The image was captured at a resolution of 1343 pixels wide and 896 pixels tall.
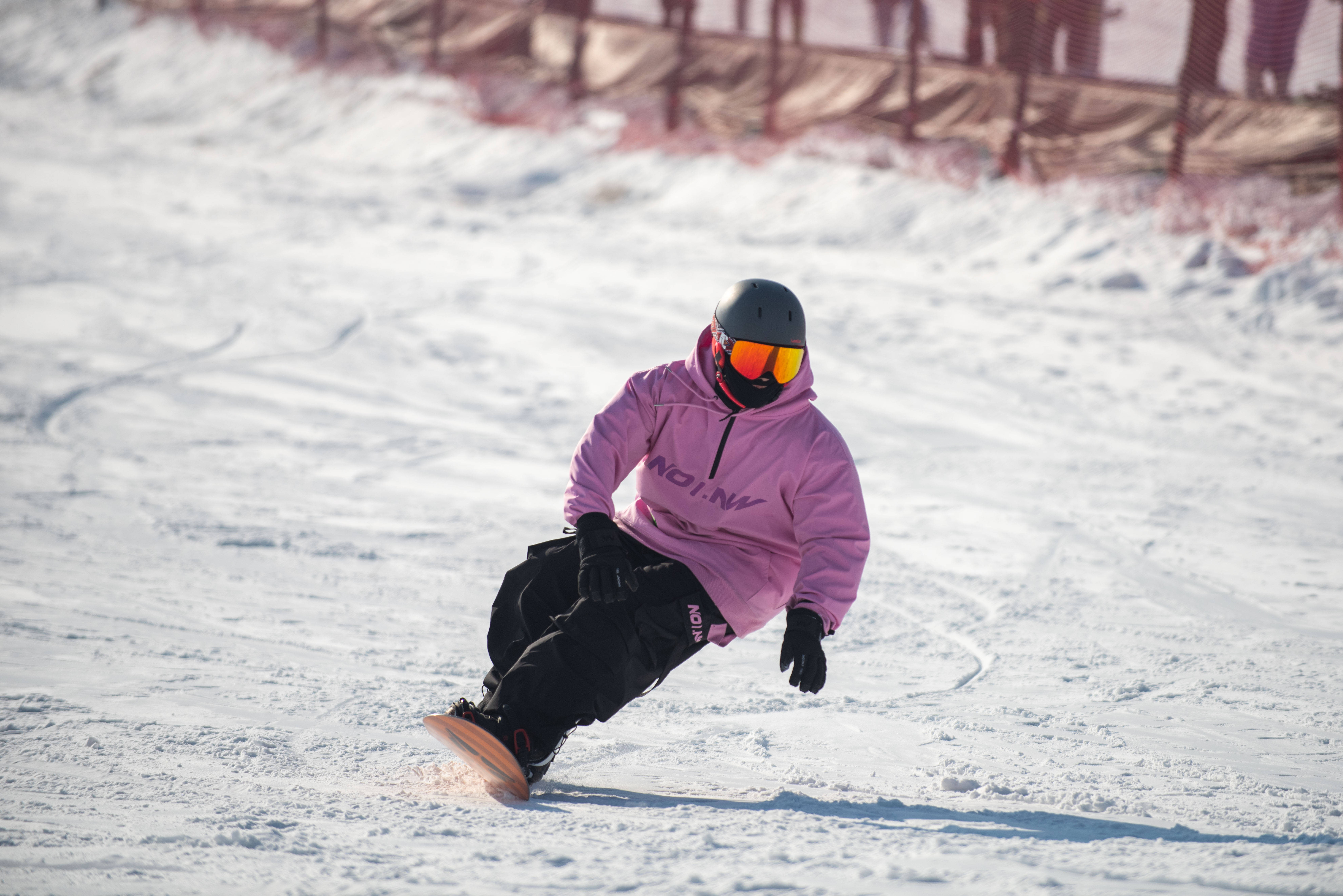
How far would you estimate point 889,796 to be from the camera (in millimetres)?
3100

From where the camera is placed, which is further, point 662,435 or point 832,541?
point 662,435

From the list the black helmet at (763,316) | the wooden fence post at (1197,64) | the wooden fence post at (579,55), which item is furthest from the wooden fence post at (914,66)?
the black helmet at (763,316)

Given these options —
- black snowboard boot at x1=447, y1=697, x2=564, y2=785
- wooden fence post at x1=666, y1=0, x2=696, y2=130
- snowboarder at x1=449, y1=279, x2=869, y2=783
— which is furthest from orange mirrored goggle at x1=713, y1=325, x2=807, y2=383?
wooden fence post at x1=666, y1=0, x2=696, y2=130

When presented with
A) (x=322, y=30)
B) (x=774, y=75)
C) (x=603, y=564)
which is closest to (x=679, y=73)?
(x=774, y=75)

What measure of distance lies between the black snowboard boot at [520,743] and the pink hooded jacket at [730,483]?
531mm

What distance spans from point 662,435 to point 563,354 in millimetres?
5543

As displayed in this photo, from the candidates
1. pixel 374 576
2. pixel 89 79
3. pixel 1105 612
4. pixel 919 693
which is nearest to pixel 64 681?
pixel 374 576

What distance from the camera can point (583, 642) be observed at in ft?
9.89

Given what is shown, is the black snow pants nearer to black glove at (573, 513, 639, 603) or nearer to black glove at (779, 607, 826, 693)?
black glove at (573, 513, 639, 603)

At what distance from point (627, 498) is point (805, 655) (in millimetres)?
3587

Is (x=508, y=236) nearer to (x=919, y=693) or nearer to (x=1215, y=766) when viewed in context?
(x=919, y=693)

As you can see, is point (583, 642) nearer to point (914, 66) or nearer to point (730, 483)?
point (730, 483)

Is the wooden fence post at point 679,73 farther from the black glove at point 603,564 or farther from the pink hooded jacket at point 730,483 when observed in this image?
the black glove at point 603,564

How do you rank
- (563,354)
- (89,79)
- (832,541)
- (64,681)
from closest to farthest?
(832,541) → (64,681) → (563,354) → (89,79)
